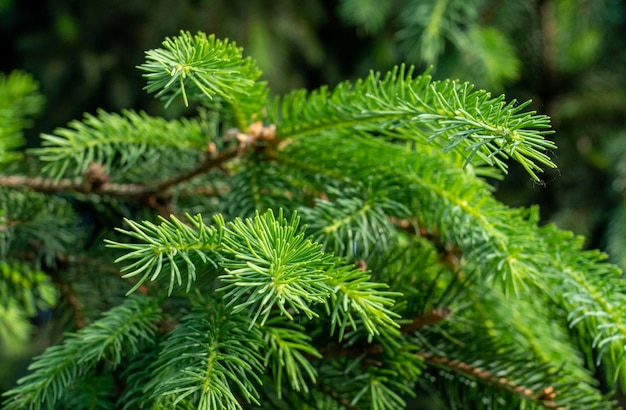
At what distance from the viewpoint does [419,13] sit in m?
0.94

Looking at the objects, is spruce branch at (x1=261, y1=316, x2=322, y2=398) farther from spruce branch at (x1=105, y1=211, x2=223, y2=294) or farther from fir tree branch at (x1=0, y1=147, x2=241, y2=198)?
fir tree branch at (x1=0, y1=147, x2=241, y2=198)

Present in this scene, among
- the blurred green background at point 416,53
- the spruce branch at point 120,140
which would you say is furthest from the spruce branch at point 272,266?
the blurred green background at point 416,53

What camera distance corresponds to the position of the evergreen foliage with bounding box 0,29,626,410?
1.18ft

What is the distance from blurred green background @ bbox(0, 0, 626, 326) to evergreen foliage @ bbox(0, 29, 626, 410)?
0.48m

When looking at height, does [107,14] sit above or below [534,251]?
above

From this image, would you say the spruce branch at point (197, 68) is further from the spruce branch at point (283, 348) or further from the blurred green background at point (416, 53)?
the blurred green background at point (416, 53)

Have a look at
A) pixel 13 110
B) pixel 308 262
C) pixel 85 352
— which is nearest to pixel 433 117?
pixel 308 262

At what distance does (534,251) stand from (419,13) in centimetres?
59

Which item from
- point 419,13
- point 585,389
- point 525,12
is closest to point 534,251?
point 585,389

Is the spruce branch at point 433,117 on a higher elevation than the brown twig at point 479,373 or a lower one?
higher

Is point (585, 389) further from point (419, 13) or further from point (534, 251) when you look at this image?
point (419, 13)

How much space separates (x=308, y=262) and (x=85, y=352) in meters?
0.18

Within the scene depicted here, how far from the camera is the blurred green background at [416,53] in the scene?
105 cm

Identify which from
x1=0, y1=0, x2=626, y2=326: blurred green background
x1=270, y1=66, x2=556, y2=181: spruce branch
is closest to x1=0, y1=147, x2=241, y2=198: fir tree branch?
x1=270, y1=66, x2=556, y2=181: spruce branch
